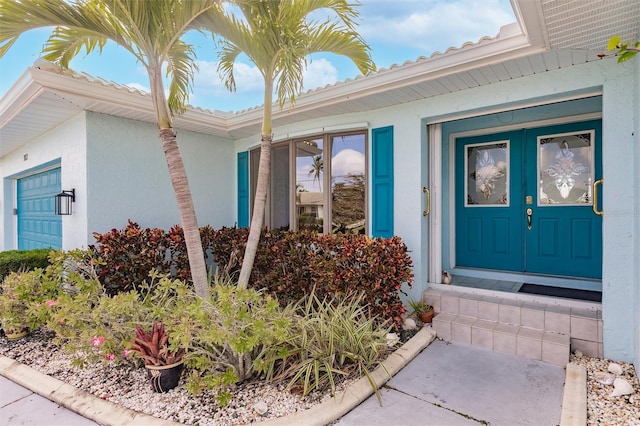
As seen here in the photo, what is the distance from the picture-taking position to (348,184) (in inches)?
212

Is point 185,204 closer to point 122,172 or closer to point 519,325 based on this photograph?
point 122,172

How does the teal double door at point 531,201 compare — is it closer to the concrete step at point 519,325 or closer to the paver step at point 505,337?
the concrete step at point 519,325

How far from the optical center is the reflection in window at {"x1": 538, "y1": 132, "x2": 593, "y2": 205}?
4895 millimetres

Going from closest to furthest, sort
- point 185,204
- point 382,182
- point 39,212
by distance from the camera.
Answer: point 185,204, point 382,182, point 39,212

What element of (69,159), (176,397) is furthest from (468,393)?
(69,159)

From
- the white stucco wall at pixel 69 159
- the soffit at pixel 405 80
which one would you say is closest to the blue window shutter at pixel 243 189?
the soffit at pixel 405 80

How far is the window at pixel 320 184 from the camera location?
17.4 feet

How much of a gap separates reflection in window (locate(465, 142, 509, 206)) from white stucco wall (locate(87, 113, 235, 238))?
187 inches

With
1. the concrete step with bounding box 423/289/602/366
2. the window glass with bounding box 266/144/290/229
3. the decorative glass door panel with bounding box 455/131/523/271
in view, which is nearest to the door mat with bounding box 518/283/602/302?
the concrete step with bounding box 423/289/602/366

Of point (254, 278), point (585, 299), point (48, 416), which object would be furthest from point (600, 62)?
point (48, 416)

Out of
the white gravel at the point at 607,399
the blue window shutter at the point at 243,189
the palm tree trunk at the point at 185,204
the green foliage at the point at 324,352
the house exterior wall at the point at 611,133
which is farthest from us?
the blue window shutter at the point at 243,189

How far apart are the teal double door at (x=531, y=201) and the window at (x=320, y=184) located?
6.29 feet

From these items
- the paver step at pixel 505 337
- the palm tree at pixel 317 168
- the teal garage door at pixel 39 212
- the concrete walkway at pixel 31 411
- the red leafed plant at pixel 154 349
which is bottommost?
the concrete walkway at pixel 31 411

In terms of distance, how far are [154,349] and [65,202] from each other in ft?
12.6
